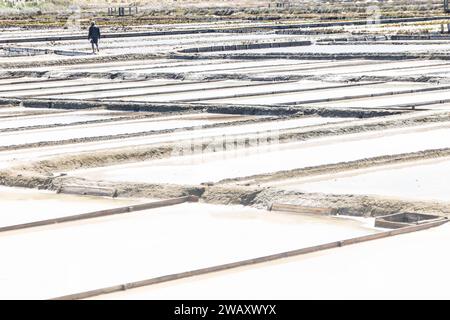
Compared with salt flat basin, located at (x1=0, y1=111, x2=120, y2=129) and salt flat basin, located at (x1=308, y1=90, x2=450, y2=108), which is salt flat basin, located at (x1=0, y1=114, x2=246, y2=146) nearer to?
salt flat basin, located at (x1=0, y1=111, x2=120, y2=129)

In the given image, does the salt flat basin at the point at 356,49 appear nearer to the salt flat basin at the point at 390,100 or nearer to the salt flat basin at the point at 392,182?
the salt flat basin at the point at 390,100

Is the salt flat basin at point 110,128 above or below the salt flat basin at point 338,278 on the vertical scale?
below

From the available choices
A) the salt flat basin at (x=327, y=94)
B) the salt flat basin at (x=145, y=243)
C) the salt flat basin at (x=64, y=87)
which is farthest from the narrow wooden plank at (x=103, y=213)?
the salt flat basin at (x=64, y=87)

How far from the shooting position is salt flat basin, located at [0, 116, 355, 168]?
1514cm

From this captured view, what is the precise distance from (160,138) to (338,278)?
299 inches

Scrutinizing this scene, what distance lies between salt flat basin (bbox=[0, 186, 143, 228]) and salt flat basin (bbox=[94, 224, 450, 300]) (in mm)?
2744

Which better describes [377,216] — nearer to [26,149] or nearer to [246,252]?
[246,252]

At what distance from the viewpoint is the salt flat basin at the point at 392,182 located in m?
11.8

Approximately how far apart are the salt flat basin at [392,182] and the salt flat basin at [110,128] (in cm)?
479

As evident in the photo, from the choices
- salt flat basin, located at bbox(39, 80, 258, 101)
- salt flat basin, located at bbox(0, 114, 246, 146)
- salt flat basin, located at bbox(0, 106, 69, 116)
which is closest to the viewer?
salt flat basin, located at bbox(0, 114, 246, 146)

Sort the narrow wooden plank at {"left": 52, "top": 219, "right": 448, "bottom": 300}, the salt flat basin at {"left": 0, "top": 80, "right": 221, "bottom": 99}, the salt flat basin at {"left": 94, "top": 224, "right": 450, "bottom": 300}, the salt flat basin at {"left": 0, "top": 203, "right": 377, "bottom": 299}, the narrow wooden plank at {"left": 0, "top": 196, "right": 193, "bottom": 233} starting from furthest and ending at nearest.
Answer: the salt flat basin at {"left": 0, "top": 80, "right": 221, "bottom": 99} → the narrow wooden plank at {"left": 0, "top": 196, "right": 193, "bottom": 233} → the salt flat basin at {"left": 0, "top": 203, "right": 377, "bottom": 299} → the narrow wooden plank at {"left": 52, "top": 219, "right": 448, "bottom": 300} → the salt flat basin at {"left": 94, "top": 224, "right": 450, "bottom": 300}

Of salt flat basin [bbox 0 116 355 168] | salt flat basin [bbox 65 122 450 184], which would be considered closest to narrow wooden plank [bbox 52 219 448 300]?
salt flat basin [bbox 65 122 450 184]

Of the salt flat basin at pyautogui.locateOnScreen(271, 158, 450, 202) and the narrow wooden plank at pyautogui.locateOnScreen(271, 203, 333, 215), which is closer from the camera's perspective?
the narrow wooden plank at pyautogui.locateOnScreen(271, 203, 333, 215)
